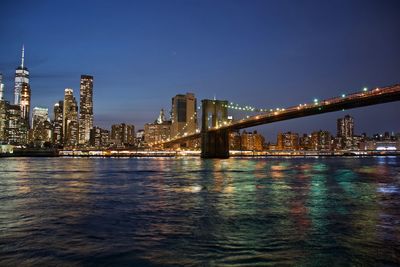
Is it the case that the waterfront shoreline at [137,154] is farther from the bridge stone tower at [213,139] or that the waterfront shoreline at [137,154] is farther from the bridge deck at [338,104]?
the bridge deck at [338,104]

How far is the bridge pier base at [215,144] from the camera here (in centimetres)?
8301

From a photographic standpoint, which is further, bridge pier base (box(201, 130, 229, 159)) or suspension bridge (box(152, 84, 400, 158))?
bridge pier base (box(201, 130, 229, 159))

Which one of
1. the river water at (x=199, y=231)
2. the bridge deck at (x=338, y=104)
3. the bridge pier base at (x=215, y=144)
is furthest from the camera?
the bridge pier base at (x=215, y=144)

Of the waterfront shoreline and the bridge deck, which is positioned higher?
the bridge deck

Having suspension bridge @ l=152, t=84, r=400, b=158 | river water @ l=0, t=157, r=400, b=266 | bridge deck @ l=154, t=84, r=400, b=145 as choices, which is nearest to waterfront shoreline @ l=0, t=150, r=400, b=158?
suspension bridge @ l=152, t=84, r=400, b=158

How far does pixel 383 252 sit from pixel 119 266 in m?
4.88

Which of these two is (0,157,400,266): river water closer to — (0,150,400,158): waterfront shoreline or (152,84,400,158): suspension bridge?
(152,84,400,158): suspension bridge

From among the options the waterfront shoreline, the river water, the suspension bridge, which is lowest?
the river water

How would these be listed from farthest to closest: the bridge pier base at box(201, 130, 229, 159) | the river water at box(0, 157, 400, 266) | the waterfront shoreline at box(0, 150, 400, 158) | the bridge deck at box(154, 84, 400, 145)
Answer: the waterfront shoreline at box(0, 150, 400, 158), the bridge pier base at box(201, 130, 229, 159), the bridge deck at box(154, 84, 400, 145), the river water at box(0, 157, 400, 266)

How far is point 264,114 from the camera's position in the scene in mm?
74312

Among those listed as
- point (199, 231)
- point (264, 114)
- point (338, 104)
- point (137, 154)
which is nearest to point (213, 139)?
point (264, 114)

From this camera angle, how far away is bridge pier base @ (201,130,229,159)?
83006mm

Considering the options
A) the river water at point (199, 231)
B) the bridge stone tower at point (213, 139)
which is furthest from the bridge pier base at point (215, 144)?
the river water at point (199, 231)

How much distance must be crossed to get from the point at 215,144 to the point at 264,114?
14535 millimetres
